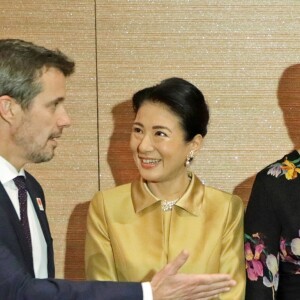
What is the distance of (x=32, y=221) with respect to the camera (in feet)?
8.21

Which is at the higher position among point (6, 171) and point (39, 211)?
point (6, 171)

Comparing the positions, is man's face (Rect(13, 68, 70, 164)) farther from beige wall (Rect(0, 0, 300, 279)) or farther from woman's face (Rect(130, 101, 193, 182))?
beige wall (Rect(0, 0, 300, 279))

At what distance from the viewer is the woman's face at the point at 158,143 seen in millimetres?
2740

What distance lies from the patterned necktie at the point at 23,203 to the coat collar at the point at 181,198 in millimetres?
467

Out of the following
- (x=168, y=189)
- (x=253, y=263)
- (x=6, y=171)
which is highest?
(x=6, y=171)

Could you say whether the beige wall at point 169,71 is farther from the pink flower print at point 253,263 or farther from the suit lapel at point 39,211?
the suit lapel at point 39,211

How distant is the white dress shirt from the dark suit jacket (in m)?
0.12

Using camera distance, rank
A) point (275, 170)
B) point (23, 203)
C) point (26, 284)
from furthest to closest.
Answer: point (275, 170) → point (23, 203) → point (26, 284)

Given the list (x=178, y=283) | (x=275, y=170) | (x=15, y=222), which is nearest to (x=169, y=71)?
(x=275, y=170)

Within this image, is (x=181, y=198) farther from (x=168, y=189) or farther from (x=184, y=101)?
(x=184, y=101)

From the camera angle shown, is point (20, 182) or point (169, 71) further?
point (169, 71)

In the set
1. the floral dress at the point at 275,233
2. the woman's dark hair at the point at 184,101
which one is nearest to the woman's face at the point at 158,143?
the woman's dark hair at the point at 184,101

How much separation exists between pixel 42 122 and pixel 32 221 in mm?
339

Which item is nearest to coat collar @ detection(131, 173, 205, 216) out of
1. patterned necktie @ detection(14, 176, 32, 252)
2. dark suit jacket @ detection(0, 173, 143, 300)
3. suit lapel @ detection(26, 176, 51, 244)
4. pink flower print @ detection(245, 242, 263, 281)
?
pink flower print @ detection(245, 242, 263, 281)
